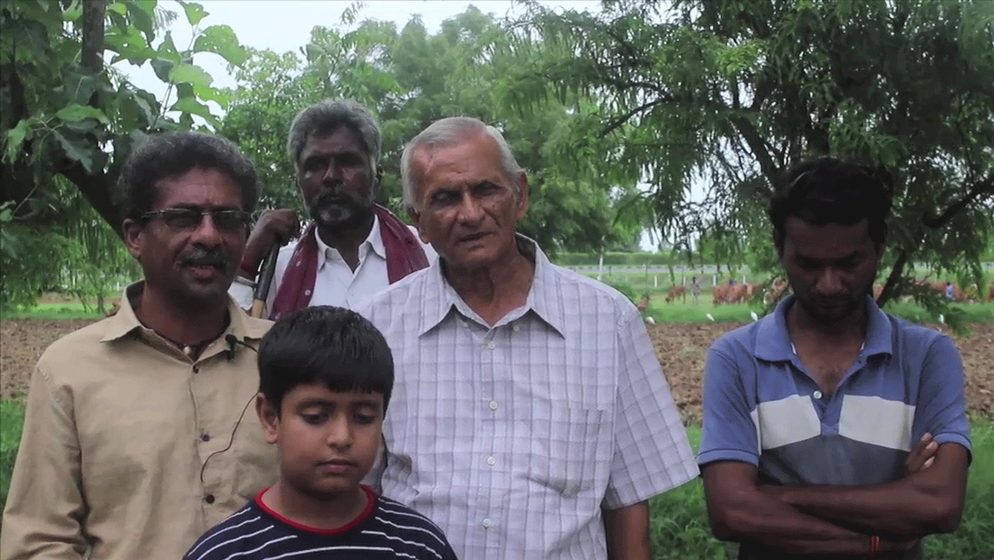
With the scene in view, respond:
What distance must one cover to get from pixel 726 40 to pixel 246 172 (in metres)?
3.25

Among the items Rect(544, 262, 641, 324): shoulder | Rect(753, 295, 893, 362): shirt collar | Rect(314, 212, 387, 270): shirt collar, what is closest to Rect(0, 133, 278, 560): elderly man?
Rect(544, 262, 641, 324): shoulder

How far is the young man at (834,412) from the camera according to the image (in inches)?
99.0

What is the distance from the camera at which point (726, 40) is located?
5211mm

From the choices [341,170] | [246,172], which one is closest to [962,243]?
[341,170]

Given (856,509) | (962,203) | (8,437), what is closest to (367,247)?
(856,509)

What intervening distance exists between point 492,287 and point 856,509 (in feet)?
3.22

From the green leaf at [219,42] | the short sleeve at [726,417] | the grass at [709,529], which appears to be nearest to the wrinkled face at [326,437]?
the short sleeve at [726,417]

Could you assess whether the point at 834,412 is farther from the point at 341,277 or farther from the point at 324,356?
the point at 341,277

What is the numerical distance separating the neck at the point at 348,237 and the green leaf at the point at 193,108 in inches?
32.9

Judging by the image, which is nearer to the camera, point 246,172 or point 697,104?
point 246,172

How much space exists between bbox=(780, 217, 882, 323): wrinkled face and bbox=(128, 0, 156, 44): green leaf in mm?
2818

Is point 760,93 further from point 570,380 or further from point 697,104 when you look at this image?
point 570,380

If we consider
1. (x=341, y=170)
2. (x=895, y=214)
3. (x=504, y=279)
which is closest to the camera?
(x=504, y=279)

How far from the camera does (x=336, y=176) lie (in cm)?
343
